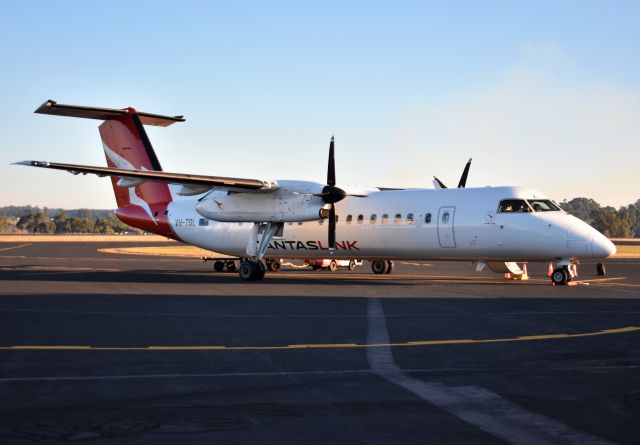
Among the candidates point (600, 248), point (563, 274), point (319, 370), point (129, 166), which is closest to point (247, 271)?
point (129, 166)

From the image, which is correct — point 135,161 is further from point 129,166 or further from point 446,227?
point 446,227

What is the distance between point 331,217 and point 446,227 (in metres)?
4.70

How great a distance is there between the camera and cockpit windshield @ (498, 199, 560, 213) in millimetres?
27438

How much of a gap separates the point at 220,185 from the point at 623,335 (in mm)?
18417

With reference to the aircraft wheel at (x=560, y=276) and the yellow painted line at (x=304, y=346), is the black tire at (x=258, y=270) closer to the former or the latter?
the aircraft wheel at (x=560, y=276)

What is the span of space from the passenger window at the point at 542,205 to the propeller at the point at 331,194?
286 inches

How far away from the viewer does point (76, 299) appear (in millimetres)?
21172

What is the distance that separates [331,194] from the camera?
30031 millimetres

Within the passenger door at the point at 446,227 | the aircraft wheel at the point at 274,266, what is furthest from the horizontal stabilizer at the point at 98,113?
the passenger door at the point at 446,227

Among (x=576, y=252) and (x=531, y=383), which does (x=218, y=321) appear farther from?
(x=576, y=252)

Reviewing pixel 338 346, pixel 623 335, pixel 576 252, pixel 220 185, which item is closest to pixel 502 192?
pixel 576 252

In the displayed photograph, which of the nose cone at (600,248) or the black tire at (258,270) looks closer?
the nose cone at (600,248)

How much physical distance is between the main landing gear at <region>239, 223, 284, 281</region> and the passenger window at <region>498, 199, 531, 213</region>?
9244 mm

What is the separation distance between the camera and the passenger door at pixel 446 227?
93.5ft
